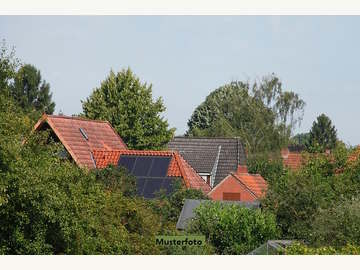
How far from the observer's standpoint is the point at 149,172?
40.1m

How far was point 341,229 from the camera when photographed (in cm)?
2458

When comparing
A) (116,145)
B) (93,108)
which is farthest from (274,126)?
(116,145)

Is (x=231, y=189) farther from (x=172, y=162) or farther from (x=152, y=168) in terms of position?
(x=152, y=168)

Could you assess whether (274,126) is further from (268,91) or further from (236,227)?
(236,227)

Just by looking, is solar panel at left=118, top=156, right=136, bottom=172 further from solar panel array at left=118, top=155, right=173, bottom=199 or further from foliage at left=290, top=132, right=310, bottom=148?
foliage at left=290, top=132, right=310, bottom=148

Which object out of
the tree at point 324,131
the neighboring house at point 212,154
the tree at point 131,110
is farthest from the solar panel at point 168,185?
the tree at point 324,131

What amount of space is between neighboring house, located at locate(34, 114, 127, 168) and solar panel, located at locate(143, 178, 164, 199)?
3.50m

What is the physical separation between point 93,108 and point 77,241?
42.3 meters

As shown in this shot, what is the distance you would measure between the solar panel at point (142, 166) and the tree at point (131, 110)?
53.0ft

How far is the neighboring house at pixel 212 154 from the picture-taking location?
202ft

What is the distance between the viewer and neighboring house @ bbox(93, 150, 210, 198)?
3897 cm

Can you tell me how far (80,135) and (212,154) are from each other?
2002cm

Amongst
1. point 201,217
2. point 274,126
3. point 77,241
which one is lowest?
point 77,241

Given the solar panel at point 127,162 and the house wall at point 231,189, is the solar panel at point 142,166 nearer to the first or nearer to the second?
the solar panel at point 127,162
